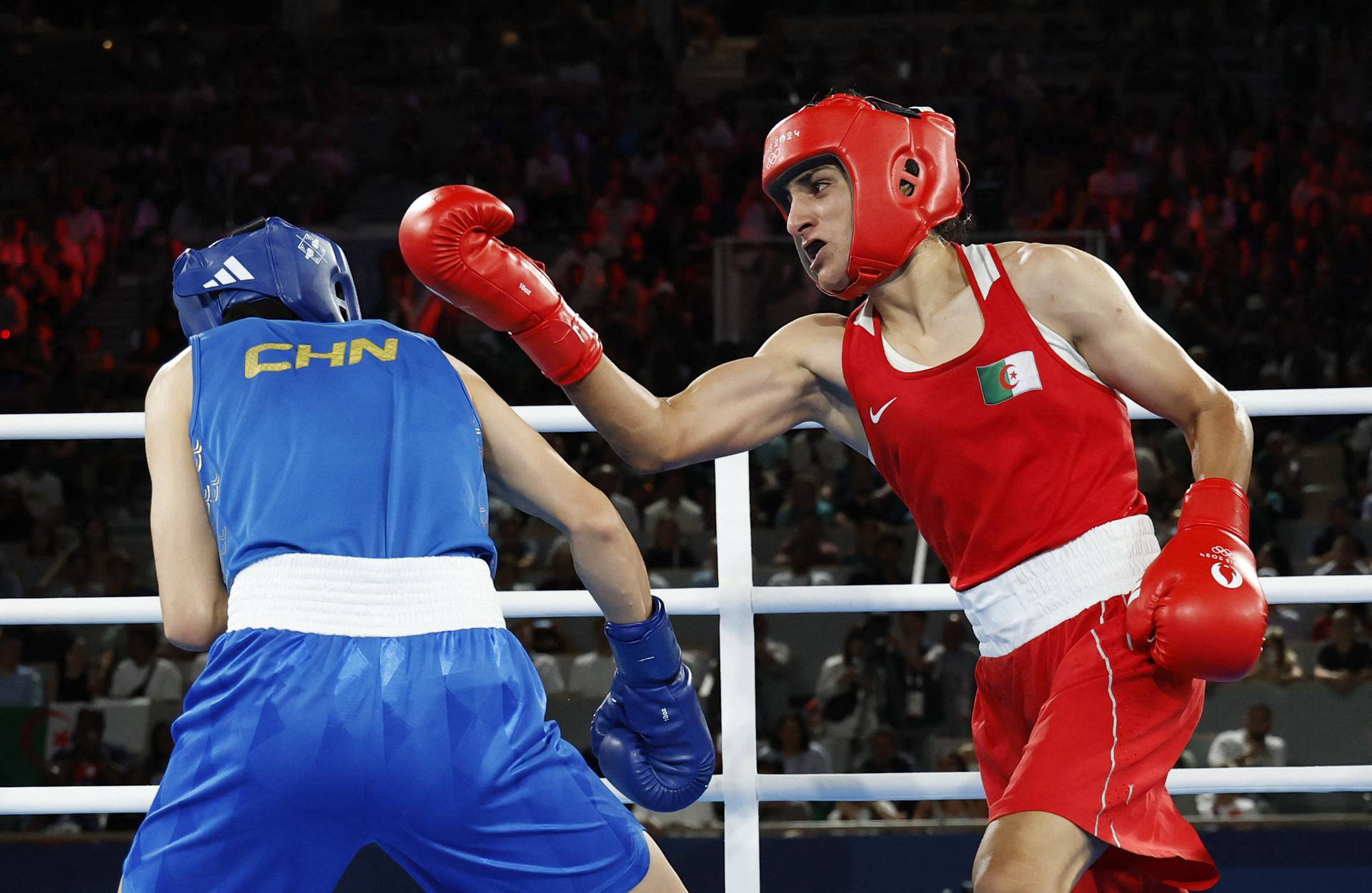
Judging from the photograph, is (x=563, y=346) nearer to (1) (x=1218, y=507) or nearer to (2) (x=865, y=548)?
(1) (x=1218, y=507)

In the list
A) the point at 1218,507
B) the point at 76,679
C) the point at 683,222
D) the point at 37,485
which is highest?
the point at 683,222

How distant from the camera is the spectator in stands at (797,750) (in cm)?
571

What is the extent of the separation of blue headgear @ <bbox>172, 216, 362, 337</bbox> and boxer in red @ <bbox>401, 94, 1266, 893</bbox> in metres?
0.16


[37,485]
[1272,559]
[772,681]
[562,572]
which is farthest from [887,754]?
[37,485]

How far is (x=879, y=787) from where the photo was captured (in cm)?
242

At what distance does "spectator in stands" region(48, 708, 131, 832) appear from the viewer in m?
5.82

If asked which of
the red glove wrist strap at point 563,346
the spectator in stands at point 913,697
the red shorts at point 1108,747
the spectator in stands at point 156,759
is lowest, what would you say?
the spectator in stands at point 156,759

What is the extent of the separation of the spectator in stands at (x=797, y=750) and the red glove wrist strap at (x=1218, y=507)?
3818mm

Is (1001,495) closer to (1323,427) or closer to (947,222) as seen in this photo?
(947,222)

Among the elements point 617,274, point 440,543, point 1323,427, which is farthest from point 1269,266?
point 440,543

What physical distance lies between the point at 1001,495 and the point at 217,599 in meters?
1.12

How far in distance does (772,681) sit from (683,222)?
5387 millimetres

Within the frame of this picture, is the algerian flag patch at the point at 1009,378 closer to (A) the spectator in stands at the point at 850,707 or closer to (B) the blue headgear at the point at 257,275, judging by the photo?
(B) the blue headgear at the point at 257,275

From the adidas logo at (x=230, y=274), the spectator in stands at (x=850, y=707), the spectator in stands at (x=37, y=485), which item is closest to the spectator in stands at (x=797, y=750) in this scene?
Answer: the spectator in stands at (x=850, y=707)
